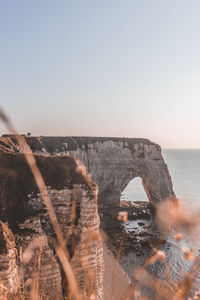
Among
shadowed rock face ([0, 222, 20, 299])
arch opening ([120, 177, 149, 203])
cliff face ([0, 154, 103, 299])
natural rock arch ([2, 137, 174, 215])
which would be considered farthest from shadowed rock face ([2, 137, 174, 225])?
shadowed rock face ([0, 222, 20, 299])

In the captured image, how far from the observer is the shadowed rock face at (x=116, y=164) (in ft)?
130

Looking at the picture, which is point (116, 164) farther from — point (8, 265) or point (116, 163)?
point (8, 265)

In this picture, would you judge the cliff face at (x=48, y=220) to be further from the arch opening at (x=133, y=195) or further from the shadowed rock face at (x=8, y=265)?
the arch opening at (x=133, y=195)

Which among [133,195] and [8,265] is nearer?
[8,265]

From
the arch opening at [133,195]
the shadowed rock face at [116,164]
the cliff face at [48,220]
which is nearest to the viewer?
the cliff face at [48,220]

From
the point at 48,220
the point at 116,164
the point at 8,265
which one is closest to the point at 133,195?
the point at 116,164

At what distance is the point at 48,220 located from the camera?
9.60 m

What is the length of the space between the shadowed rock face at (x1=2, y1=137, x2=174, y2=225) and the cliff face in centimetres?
2739

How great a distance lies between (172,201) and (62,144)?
850 inches

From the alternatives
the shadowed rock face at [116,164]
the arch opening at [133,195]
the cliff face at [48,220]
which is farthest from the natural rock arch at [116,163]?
the cliff face at [48,220]

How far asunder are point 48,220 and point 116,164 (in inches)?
1280

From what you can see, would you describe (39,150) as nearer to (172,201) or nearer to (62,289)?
(172,201)

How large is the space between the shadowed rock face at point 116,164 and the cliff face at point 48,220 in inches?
1078

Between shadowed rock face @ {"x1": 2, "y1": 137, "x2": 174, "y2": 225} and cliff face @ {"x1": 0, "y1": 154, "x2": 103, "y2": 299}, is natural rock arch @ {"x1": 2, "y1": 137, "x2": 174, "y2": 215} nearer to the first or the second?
shadowed rock face @ {"x1": 2, "y1": 137, "x2": 174, "y2": 225}
